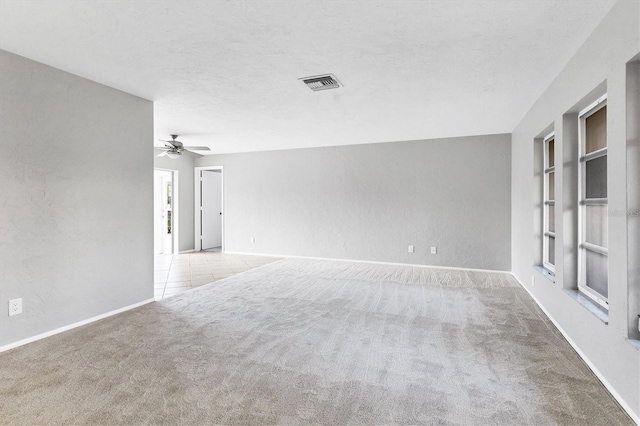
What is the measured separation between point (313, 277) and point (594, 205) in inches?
152

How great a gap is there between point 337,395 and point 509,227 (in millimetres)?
5100

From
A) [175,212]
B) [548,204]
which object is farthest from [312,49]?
[175,212]

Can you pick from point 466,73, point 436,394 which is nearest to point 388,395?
point 436,394

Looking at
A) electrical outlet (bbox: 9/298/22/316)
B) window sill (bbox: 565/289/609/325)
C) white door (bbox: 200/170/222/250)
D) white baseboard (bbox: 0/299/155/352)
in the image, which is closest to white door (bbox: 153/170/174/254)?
white door (bbox: 200/170/222/250)

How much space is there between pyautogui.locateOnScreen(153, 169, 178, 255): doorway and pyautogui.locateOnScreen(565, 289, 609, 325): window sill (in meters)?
7.71

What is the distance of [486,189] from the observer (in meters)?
6.08

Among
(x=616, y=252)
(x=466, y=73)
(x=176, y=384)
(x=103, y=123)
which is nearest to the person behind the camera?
(x=616, y=252)

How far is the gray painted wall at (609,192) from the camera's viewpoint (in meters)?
1.97

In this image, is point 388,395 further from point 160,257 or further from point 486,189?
point 160,257

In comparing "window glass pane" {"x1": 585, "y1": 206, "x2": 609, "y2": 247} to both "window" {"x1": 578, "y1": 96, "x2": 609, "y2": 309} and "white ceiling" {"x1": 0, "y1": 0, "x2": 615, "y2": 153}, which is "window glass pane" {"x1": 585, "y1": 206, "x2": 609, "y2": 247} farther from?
"white ceiling" {"x1": 0, "y1": 0, "x2": 615, "y2": 153}

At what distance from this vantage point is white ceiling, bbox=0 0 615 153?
2.24 m

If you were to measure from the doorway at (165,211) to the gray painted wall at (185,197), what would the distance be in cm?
14

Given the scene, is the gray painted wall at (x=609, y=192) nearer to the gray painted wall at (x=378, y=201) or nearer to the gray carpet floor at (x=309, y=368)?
the gray carpet floor at (x=309, y=368)

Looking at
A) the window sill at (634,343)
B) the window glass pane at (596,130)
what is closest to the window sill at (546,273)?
the window glass pane at (596,130)
